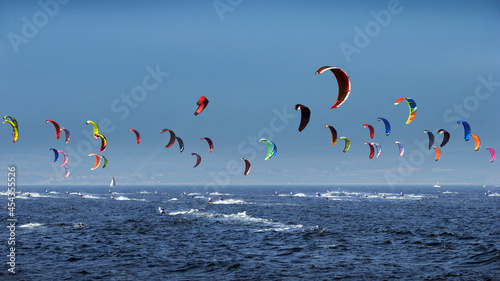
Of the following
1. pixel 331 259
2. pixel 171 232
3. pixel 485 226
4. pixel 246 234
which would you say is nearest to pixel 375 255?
pixel 331 259

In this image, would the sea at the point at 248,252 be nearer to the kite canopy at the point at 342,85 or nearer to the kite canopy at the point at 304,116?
the kite canopy at the point at 304,116

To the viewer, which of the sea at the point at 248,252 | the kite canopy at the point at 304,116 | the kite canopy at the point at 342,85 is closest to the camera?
the sea at the point at 248,252

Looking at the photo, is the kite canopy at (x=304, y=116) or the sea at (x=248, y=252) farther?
the kite canopy at (x=304, y=116)

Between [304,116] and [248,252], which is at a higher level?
[304,116]

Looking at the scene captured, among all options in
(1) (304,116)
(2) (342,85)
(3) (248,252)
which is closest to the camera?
(2) (342,85)

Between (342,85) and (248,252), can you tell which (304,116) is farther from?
(248,252)

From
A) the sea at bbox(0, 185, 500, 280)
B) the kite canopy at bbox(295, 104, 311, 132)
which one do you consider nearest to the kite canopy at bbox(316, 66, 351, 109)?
the kite canopy at bbox(295, 104, 311, 132)

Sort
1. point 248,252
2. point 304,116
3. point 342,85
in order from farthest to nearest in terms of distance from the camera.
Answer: point 304,116
point 248,252
point 342,85

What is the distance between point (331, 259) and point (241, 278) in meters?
8.15

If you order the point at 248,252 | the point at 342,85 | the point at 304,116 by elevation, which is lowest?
the point at 248,252

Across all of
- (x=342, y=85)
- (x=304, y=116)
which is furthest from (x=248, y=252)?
(x=342, y=85)

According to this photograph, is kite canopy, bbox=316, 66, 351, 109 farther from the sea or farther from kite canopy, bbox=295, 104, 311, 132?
the sea

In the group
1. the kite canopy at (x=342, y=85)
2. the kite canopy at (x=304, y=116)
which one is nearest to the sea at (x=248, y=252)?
the kite canopy at (x=304, y=116)

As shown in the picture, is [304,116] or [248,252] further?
[304,116]
